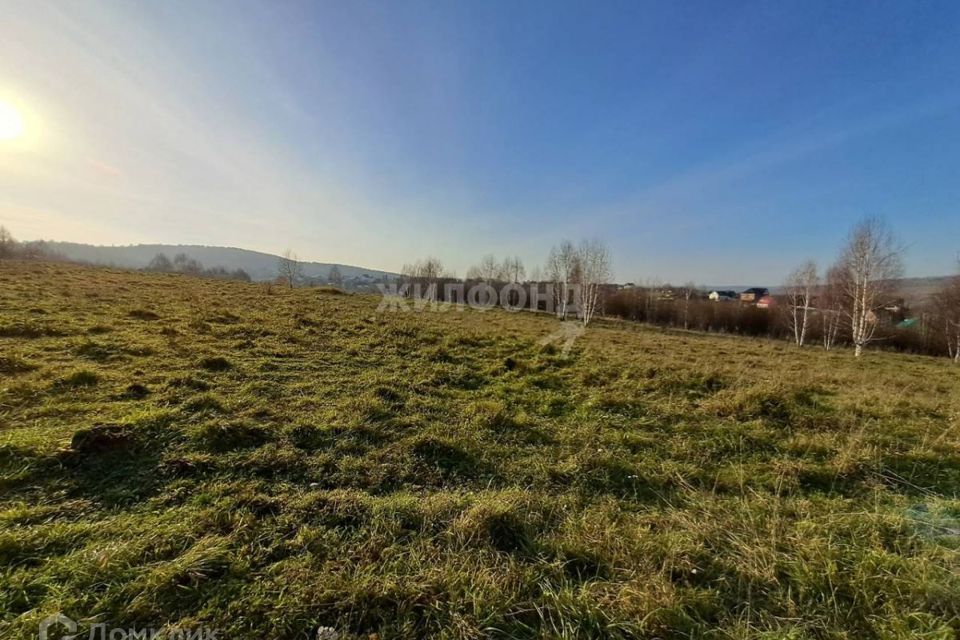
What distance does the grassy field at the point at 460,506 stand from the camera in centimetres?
202

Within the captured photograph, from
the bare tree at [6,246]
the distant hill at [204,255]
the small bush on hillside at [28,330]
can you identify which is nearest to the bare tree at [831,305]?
the small bush on hillside at [28,330]

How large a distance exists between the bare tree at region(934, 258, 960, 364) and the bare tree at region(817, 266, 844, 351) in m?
5.61

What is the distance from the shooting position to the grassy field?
2.02 metres

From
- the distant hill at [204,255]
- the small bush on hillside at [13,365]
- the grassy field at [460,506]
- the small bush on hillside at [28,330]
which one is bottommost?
the grassy field at [460,506]

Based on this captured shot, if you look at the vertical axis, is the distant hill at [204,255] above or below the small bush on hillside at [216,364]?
above

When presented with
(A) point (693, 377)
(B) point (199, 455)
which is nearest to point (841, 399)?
(A) point (693, 377)

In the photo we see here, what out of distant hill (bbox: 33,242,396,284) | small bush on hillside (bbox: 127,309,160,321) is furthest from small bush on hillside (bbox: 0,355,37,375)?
distant hill (bbox: 33,242,396,284)

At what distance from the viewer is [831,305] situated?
85.5 ft

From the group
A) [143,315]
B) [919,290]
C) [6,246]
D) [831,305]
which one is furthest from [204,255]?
[919,290]

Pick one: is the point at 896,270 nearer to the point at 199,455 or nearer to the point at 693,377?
the point at 693,377

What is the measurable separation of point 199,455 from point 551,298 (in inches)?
1460

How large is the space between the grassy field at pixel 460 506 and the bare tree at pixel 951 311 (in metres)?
29.5

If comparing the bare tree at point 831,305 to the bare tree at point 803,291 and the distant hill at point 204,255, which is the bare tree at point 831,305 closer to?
the bare tree at point 803,291

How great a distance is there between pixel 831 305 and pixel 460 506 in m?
35.7
